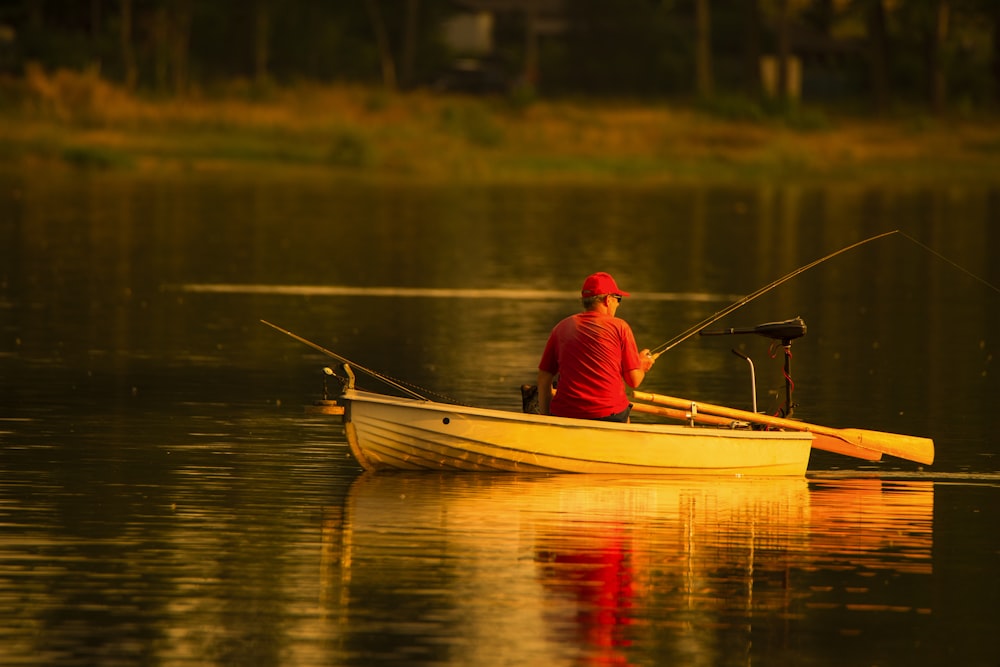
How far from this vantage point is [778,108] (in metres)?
72.4

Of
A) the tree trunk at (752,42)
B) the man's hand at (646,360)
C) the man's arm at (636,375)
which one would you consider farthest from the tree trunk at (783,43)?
the man's arm at (636,375)

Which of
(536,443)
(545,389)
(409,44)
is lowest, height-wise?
(536,443)

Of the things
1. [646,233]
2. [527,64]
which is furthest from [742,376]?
[527,64]

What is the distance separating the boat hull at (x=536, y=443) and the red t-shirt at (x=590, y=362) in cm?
21

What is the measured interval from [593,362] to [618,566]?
2.68 metres

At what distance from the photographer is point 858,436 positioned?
583 inches

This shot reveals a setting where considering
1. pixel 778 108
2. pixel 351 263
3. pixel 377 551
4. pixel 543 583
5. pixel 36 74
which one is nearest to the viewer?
pixel 543 583

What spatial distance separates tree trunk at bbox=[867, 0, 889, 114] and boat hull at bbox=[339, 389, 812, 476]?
73225 mm

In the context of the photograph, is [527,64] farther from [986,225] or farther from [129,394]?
[129,394]

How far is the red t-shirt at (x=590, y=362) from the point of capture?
45.7 ft

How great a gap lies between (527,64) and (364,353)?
8345 centimetres

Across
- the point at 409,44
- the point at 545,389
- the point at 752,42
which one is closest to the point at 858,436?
the point at 545,389

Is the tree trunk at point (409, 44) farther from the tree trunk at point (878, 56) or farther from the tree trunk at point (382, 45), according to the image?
the tree trunk at point (878, 56)

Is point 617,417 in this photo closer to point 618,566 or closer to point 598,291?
point 598,291
